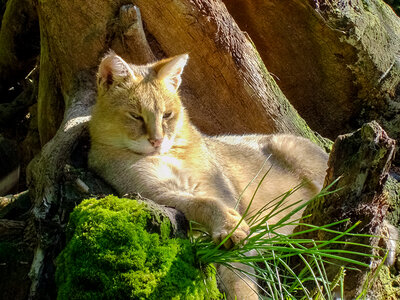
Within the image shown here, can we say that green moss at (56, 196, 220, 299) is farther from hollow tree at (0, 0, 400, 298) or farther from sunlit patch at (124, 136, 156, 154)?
hollow tree at (0, 0, 400, 298)

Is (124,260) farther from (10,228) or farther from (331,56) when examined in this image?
(331,56)

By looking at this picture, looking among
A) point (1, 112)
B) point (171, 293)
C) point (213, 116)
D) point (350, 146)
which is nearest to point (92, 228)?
point (171, 293)

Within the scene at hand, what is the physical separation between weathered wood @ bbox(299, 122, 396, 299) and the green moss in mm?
833

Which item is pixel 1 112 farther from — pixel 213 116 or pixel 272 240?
pixel 272 240

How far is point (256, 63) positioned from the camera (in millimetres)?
5332

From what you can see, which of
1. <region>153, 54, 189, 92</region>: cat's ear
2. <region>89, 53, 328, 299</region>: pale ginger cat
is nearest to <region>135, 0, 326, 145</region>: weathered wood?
<region>89, 53, 328, 299</region>: pale ginger cat

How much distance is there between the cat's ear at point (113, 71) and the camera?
4047 mm

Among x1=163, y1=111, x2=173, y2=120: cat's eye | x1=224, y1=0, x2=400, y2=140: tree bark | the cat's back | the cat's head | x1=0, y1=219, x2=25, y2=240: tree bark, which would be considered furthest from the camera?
x1=224, y1=0, x2=400, y2=140: tree bark

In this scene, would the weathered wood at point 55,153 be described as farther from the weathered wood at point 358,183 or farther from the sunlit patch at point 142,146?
the weathered wood at point 358,183

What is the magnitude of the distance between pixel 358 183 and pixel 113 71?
2.00 metres

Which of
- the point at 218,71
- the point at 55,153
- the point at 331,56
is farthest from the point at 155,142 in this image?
the point at 331,56

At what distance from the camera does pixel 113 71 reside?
4.11 meters

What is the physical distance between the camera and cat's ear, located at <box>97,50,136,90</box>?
405 cm

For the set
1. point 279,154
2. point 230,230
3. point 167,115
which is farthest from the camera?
point 279,154
